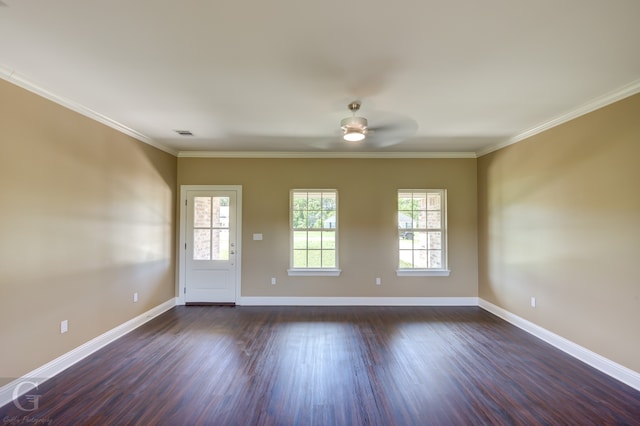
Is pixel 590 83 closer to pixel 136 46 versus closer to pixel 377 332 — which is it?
pixel 377 332

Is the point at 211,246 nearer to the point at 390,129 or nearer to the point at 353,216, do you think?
the point at 353,216

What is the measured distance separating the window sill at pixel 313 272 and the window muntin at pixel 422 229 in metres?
1.16

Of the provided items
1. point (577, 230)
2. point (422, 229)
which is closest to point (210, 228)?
point (422, 229)

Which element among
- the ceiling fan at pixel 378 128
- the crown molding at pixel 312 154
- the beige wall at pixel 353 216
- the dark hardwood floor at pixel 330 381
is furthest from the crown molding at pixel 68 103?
the ceiling fan at pixel 378 128

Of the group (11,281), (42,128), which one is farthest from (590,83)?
(11,281)

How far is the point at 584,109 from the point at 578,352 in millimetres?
2605

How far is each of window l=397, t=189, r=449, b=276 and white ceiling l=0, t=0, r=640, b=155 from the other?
1.79 meters

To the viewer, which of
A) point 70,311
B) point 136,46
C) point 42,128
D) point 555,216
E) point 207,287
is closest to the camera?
point 136,46

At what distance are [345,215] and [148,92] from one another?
3.32 meters

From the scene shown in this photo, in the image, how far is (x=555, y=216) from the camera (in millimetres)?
3395

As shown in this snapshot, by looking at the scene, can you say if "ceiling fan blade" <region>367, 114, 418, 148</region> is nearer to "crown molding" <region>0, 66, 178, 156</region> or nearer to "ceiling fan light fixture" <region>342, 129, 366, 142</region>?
"ceiling fan light fixture" <region>342, 129, 366, 142</region>

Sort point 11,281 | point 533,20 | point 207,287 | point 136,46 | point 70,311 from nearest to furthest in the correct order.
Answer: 1. point 533,20
2. point 136,46
3. point 11,281
4. point 70,311
5. point 207,287

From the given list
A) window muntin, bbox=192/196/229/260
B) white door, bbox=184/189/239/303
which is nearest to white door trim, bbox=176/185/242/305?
white door, bbox=184/189/239/303

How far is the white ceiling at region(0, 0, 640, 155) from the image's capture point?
1635mm
